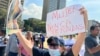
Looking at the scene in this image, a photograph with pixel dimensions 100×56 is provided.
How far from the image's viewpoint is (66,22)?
415 centimetres

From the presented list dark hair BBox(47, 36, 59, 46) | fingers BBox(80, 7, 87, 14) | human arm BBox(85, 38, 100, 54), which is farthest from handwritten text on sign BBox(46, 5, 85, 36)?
human arm BBox(85, 38, 100, 54)

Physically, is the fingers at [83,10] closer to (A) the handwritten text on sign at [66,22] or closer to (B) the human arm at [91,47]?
(A) the handwritten text on sign at [66,22]

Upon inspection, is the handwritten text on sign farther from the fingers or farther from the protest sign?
the protest sign

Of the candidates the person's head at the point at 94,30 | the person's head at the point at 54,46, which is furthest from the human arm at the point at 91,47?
the person's head at the point at 54,46

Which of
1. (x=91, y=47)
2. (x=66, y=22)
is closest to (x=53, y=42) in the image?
(x=66, y=22)

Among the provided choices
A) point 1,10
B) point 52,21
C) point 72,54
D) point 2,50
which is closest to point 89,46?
point 52,21

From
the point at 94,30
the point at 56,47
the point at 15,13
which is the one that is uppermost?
the point at 15,13

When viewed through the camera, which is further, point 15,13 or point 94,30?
point 94,30

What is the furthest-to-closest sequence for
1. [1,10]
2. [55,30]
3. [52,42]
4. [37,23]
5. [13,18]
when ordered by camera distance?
[37,23] → [1,10] → [13,18] → [55,30] → [52,42]

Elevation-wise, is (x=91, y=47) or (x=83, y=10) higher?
(x=83, y=10)

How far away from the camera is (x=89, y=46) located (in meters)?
5.18

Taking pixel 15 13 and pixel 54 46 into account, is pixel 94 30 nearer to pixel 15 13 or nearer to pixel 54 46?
pixel 15 13

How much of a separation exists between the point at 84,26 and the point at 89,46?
4.52 ft

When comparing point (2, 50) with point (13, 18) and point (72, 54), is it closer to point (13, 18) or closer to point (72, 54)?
point (13, 18)
